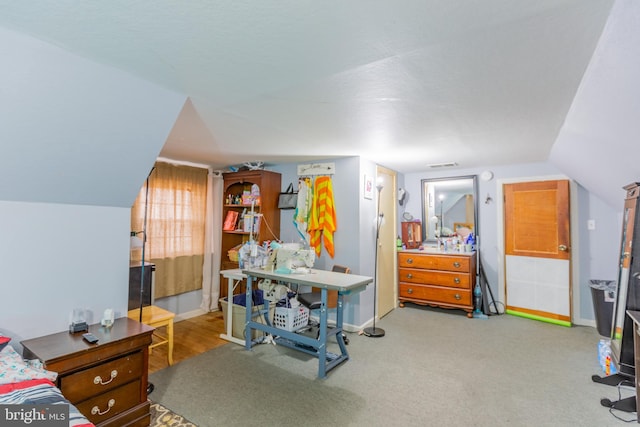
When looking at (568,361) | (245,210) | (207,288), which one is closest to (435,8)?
(568,361)

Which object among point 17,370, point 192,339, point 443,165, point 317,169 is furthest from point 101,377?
point 443,165

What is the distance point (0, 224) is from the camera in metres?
1.83

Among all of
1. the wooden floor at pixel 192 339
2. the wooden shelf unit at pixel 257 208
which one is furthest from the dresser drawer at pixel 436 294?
the wooden floor at pixel 192 339

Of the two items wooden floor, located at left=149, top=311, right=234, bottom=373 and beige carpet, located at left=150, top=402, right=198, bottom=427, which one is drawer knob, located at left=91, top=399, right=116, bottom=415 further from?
wooden floor, located at left=149, top=311, right=234, bottom=373

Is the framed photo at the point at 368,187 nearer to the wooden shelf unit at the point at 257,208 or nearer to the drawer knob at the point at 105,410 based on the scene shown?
the wooden shelf unit at the point at 257,208

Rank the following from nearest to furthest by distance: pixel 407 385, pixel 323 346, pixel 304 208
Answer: pixel 407 385
pixel 323 346
pixel 304 208

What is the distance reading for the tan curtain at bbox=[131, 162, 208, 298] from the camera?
12.7 ft

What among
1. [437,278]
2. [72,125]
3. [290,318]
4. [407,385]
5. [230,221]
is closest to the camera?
[72,125]

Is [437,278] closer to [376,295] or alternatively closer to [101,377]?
[376,295]

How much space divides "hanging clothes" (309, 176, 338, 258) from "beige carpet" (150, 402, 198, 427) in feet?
7.51

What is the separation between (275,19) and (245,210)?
3479mm

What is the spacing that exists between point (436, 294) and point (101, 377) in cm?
401

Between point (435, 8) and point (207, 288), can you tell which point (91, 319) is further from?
point (435, 8)

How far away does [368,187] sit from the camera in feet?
13.0
